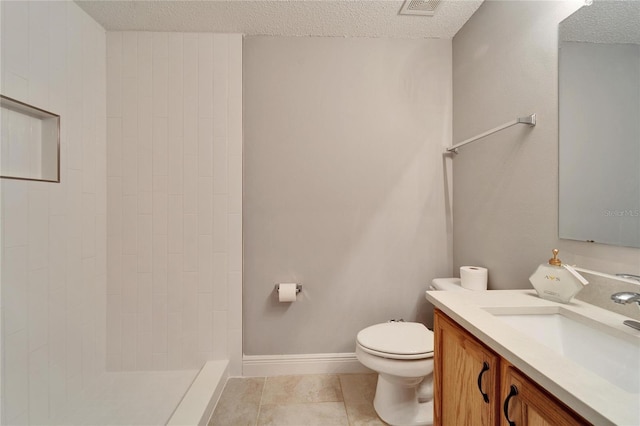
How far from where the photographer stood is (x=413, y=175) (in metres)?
1.82

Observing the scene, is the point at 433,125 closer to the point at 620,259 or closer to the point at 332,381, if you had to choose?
the point at 620,259

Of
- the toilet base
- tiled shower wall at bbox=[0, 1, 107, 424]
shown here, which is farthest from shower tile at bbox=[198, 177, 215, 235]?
the toilet base

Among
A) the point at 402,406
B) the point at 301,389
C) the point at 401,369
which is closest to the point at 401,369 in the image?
the point at 401,369

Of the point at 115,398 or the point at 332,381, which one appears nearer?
the point at 115,398

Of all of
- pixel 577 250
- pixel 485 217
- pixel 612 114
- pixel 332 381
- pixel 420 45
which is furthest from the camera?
pixel 420 45

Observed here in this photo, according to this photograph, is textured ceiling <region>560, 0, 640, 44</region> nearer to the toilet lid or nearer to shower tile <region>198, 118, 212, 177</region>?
the toilet lid

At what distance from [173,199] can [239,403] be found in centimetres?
132

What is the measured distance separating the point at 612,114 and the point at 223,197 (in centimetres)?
187

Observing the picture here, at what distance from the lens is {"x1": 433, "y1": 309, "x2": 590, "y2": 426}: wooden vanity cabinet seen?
1.82 ft

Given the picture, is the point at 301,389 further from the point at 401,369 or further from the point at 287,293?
the point at 401,369

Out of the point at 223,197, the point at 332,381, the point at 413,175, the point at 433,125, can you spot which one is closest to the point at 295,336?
the point at 332,381

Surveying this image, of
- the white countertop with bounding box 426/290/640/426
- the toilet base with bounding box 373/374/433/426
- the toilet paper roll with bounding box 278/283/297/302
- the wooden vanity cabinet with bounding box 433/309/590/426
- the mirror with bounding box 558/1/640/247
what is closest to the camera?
the white countertop with bounding box 426/290/640/426

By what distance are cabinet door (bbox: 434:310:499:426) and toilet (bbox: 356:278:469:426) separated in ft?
0.84

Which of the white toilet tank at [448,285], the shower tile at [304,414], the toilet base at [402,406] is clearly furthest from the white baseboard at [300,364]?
the white toilet tank at [448,285]
